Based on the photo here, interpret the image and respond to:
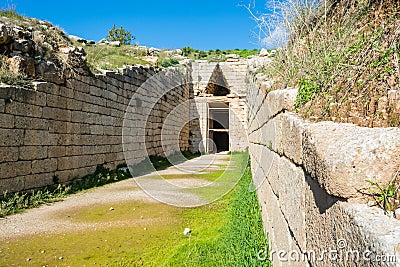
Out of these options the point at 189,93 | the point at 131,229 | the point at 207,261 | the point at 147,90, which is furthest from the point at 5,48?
the point at 189,93

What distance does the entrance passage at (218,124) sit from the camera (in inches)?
796

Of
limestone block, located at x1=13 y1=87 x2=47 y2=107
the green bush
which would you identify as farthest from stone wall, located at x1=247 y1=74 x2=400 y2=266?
the green bush

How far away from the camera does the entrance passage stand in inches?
796

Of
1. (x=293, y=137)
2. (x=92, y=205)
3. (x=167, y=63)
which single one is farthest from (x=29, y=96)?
(x=167, y=63)

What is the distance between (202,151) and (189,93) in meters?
3.31

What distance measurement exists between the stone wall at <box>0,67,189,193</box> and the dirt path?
2.49ft

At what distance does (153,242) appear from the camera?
4.22 metres

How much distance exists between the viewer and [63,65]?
758 centimetres

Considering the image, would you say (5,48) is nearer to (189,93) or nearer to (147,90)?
(147,90)

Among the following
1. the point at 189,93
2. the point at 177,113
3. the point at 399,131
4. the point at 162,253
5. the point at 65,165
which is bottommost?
the point at 162,253

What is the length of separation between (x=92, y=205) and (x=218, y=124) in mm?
16713

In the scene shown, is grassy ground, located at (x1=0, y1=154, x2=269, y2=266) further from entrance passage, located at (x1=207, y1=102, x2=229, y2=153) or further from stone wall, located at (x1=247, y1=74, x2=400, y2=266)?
entrance passage, located at (x1=207, y1=102, x2=229, y2=153)

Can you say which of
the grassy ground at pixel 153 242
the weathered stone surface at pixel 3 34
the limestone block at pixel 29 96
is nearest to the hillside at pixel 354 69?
the grassy ground at pixel 153 242

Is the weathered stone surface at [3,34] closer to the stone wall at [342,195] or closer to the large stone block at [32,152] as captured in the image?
the large stone block at [32,152]
